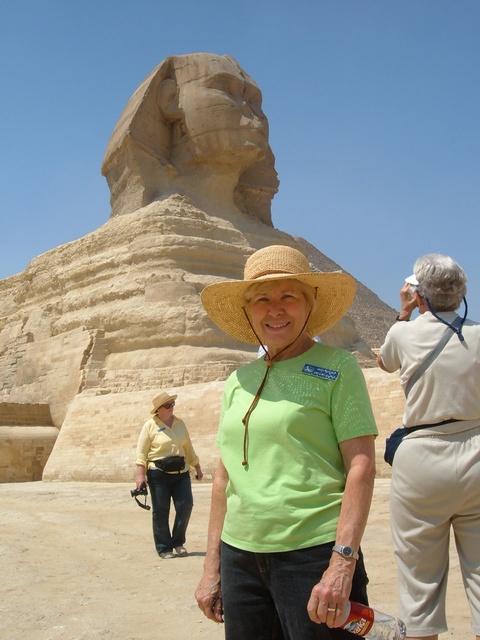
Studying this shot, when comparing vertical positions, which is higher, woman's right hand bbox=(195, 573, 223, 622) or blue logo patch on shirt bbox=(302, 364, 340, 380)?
blue logo patch on shirt bbox=(302, 364, 340, 380)

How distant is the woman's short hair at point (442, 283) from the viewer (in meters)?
2.77

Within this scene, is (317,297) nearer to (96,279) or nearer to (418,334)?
(418,334)

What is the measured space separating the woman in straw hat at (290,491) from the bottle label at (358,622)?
5 cm

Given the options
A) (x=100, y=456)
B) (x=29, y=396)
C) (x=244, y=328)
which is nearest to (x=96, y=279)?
→ (x=29, y=396)

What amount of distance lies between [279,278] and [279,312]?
118 mm

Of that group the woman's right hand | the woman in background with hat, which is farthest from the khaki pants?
the woman in background with hat

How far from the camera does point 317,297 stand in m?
2.73

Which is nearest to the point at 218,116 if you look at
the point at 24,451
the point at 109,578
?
the point at 24,451

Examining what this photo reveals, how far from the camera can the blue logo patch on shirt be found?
224 cm

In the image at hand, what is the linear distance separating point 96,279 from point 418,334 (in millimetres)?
15138

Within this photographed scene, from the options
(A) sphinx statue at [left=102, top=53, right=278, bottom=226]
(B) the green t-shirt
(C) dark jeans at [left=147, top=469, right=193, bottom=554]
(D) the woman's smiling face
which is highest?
(A) sphinx statue at [left=102, top=53, right=278, bottom=226]

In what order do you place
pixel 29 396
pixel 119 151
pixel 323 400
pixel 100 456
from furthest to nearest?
pixel 119 151
pixel 29 396
pixel 100 456
pixel 323 400

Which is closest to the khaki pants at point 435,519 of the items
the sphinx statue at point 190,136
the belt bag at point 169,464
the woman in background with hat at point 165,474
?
the woman in background with hat at point 165,474

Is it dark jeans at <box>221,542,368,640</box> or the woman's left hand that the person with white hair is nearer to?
dark jeans at <box>221,542,368,640</box>
